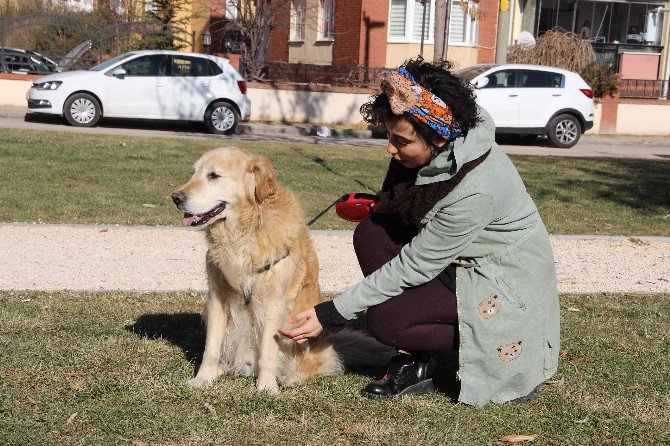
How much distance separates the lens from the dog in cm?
424

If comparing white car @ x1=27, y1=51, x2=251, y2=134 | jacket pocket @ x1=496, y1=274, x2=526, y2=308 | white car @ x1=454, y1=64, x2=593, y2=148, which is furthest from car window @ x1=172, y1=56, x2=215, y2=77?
jacket pocket @ x1=496, y1=274, x2=526, y2=308

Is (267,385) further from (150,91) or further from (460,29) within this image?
(460,29)

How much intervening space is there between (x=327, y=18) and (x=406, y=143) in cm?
2663

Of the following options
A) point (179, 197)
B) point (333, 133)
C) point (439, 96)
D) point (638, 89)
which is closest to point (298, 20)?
point (333, 133)

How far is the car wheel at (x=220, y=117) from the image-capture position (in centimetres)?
1877

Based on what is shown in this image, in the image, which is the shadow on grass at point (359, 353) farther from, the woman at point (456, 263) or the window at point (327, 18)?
the window at point (327, 18)

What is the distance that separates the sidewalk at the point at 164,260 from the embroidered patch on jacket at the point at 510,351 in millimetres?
2616

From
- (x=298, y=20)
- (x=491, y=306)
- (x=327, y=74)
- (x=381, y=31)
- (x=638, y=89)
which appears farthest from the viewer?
(x=298, y=20)

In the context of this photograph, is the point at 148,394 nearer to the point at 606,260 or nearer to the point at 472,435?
the point at 472,435

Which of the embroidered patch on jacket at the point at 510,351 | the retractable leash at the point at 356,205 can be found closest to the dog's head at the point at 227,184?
the retractable leash at the point at 356,205

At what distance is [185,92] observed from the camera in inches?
733

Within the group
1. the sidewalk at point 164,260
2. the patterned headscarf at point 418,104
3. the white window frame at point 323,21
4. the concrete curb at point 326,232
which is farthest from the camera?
the white window frame at point 323,21

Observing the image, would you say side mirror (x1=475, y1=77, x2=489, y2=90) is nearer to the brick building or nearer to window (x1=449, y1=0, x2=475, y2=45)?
the brick building

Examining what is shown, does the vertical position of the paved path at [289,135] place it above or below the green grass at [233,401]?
above
